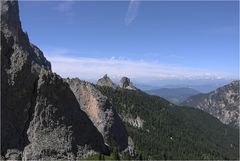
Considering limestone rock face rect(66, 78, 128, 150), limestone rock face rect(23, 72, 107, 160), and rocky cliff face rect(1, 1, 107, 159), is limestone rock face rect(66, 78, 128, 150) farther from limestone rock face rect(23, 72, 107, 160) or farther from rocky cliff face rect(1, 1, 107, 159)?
rocky cliff face rect(1, 1, 107, 159)

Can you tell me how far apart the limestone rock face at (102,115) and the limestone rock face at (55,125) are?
31.3 meters

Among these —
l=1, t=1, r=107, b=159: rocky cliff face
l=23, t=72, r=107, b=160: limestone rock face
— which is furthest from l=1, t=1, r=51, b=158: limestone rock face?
l=23, t=72, r=107, b=160: limestone rock face

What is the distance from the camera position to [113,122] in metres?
144

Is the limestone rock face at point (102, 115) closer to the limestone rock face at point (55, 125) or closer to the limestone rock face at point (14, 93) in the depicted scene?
the limestone rock face at point (55, 125)

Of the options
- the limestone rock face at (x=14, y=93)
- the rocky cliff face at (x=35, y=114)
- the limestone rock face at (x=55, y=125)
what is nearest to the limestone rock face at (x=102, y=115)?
the limestone rock face at (x=55, y=125)

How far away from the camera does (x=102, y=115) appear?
144 m

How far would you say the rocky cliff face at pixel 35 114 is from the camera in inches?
3656

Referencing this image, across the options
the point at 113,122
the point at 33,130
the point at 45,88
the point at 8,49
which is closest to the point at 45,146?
the point at 33,130

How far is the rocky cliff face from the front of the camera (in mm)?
92850

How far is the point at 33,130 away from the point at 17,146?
530 centimetres

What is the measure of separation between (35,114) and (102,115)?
47994mm

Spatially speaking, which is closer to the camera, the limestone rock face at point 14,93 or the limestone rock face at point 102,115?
the limestone rock face at point 14,93

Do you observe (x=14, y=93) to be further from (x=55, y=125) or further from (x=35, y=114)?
(x=55, y=125)

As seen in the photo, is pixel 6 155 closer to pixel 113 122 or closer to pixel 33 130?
pixel 33 130
